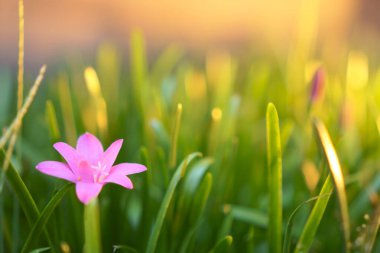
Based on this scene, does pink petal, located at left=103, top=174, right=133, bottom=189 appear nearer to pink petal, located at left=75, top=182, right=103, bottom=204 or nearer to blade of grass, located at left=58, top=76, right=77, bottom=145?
pink petal, located at left=75, top=182, right=103, bottom=204

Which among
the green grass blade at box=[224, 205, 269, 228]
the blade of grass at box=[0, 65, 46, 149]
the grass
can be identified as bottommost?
the green grass blade at box=[224, 205, 269, 228]

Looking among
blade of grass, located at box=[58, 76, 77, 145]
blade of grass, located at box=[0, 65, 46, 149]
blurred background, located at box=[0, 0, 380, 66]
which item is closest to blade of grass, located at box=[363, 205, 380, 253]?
blade of grass, located at box=[0, 65, 46, 149]

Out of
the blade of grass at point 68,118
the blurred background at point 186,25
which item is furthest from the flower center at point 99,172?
the blurred background at point 186,25

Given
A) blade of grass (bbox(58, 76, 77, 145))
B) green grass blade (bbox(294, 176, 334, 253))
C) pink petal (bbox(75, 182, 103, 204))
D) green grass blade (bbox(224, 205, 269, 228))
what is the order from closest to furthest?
pink petal (bbox(75, 182, 103, 204)) < green grass blade (bbox(294, 176, 334, 253)) < green grass blade (bbox(224, 205, 269, 228)) < blade of grass (bbox(58, 76, 77, 145))

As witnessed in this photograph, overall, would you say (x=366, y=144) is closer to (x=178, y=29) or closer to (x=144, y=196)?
(x=144, y=196)

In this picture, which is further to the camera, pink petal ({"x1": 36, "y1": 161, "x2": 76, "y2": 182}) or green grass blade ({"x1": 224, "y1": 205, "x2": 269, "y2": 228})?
green grass blade ({"x1": 224, "y1": 205, "x2": 269, "y2": 228})

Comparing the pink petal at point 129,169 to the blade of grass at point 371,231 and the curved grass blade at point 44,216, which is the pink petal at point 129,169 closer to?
the curved grass blade at point 44,216

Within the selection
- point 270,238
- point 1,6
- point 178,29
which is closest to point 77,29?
point 1,6
